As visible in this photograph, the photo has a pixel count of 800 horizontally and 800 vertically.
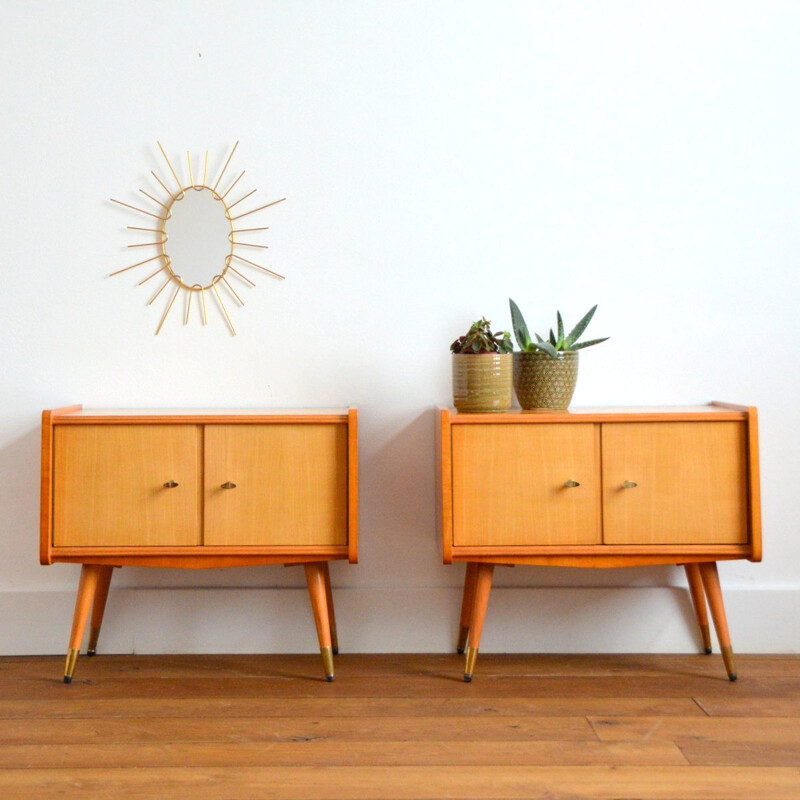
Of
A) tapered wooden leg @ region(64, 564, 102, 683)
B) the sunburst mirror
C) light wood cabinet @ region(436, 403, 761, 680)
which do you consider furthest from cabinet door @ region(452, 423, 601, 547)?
tapered wooden leg @ region(64, 564, 102, 683)

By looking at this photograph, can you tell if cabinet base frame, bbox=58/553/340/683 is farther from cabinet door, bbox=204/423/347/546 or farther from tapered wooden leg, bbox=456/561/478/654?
tapered wooden leg, bbox=456/561/478/654

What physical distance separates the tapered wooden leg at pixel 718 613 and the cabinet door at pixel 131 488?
1230 mm

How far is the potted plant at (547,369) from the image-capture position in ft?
6.68

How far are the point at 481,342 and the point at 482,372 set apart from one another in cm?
8

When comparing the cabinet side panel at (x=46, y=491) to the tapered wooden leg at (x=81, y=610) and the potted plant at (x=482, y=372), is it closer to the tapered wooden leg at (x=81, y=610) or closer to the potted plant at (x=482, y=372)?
the tapered wooden leg at (x=81, y=610)

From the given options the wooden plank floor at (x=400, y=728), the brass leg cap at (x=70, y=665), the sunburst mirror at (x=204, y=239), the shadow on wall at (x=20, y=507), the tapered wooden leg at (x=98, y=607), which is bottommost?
the wooden plank floor at (x=400, y=728)

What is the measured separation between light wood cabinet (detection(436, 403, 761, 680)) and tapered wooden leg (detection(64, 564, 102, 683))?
0.87m

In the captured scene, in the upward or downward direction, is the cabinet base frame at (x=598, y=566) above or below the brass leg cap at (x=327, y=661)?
above

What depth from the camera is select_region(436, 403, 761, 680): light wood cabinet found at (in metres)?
1.93

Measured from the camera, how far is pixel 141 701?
73.8 inches

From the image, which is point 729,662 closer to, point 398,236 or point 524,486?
point 524,486

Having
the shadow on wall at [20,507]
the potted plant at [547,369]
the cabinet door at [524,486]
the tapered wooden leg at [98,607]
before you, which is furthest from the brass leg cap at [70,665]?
the potted plant at [547,369]

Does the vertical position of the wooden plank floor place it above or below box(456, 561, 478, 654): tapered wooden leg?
below

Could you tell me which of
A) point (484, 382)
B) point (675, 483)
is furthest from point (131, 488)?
point (675, 483)
